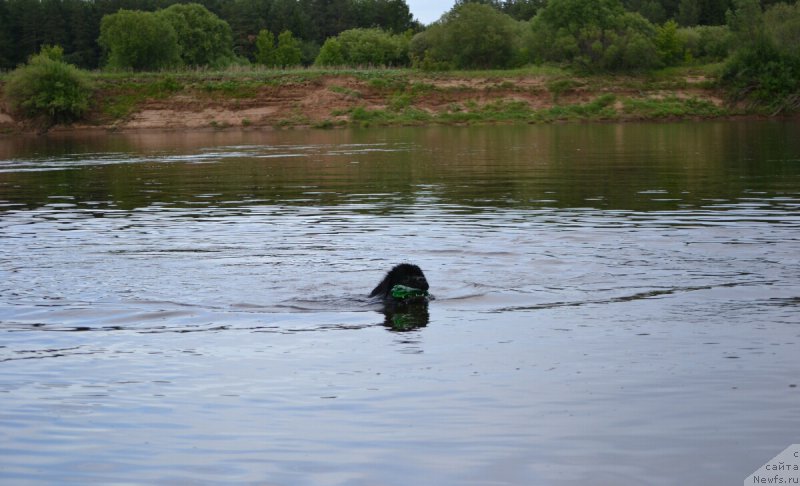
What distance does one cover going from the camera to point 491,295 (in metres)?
13.4

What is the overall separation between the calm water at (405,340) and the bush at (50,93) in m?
48.7

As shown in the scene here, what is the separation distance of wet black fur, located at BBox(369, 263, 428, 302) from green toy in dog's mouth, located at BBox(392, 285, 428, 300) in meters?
0.05

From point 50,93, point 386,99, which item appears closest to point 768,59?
point 386,99

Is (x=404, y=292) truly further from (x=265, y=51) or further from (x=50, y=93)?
(x=265, y=51)

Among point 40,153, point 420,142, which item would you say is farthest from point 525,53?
point 40,153

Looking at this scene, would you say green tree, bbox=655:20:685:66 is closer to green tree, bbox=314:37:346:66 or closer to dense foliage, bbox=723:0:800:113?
dense foliage, bbox=723:0:800:113

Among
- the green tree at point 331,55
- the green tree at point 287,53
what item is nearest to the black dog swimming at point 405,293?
the green tree at point 331,55

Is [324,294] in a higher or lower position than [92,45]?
lower

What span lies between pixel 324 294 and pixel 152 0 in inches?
4885

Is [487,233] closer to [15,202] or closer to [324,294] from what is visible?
[324,294]

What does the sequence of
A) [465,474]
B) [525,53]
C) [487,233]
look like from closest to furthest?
[465,474], [487,233], [525,53]

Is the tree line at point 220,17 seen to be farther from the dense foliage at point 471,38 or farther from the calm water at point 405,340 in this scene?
the calm water at point 405,340

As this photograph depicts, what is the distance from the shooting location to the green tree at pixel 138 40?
277 ft

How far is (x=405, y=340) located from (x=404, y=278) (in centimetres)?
158
